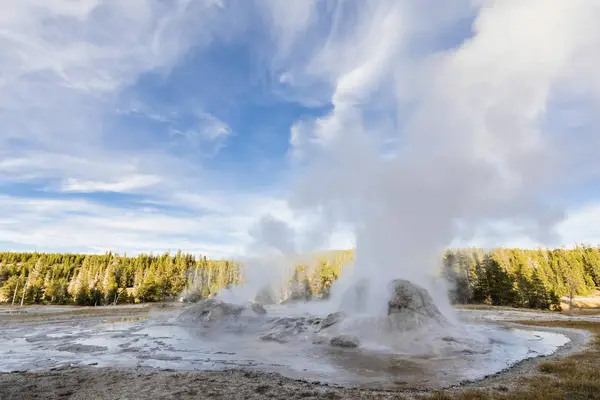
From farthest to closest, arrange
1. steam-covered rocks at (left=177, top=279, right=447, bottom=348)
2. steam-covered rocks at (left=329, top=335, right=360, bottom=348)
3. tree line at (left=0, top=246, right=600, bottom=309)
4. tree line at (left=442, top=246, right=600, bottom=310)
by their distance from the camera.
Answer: tree line at (left=0, top=246, right=600, bottom=309) → tree line at (left=442, top=246, right=600, bottom=310) → steam-covered rocks at (left=177, top=279, right=447, bottom=348) → steam-covered rocks at (left=329, top=335, right=360, bottom=348)

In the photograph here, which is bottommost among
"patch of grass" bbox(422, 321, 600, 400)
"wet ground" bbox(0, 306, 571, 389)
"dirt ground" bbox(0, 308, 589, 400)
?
"wet ground" bbox(0, 306, 571, 389)

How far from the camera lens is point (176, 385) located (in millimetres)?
17297

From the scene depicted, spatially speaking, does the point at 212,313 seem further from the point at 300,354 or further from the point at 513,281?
the point at 513,281

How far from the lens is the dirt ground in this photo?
1577cm

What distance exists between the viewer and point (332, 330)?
1337 inches

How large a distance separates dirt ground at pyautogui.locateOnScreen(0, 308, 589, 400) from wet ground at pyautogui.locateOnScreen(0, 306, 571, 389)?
1.64 meters

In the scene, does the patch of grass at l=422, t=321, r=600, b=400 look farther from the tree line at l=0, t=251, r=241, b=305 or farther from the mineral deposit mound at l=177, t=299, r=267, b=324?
the tree line at l=0, t=251, r=241, b=305

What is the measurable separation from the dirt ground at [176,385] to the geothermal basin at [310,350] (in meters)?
1.85

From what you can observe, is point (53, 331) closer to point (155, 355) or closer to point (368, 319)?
point (155, 355)

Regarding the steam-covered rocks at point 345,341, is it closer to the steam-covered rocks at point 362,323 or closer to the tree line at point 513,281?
the steam-covered rocks at point 362,323

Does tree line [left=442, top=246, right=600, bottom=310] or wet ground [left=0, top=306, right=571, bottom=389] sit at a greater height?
tree line [left=442, top=246, right=600, bottom=310]

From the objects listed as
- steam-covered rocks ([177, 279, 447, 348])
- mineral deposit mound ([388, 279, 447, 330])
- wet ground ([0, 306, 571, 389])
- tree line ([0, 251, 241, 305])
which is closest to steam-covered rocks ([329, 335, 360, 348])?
steam-covered rocks ([177, 279, 447, 348])

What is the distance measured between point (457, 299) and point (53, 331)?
95.4 meters

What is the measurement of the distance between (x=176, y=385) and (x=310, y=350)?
14299 mm
